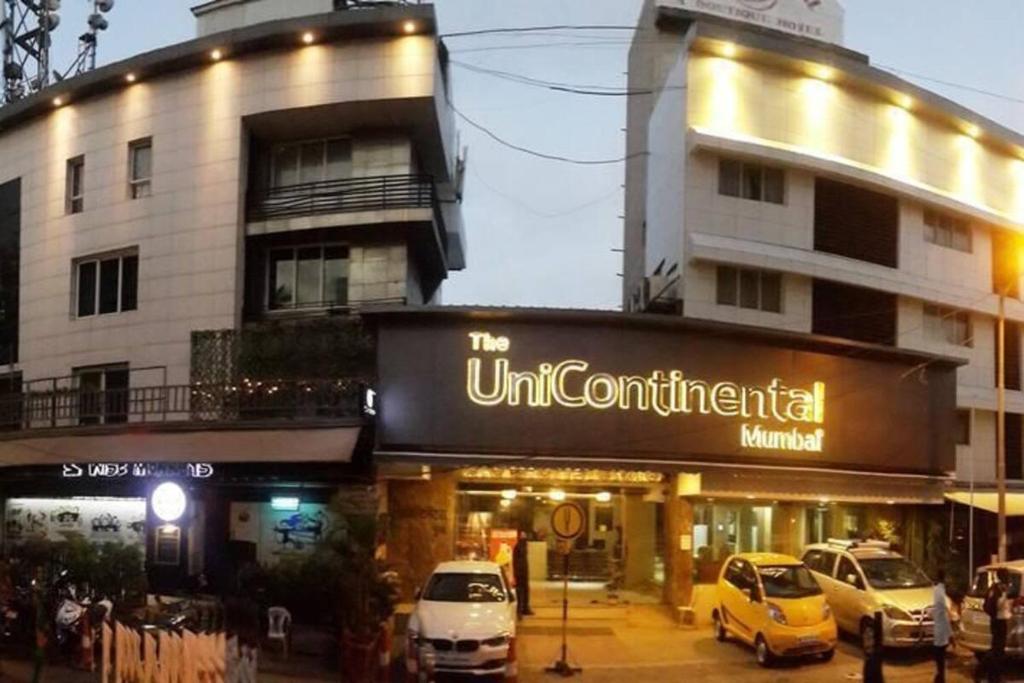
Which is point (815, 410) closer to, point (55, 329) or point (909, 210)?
point (909, 210)

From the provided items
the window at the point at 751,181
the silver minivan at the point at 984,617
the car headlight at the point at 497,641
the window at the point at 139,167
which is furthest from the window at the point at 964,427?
the window at the point at 139,167

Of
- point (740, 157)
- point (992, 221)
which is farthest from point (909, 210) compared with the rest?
point (740, 157)

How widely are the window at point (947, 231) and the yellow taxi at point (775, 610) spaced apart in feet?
48.0

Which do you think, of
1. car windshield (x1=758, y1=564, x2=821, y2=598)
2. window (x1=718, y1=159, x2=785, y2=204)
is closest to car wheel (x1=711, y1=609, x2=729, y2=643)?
car windshield (x1=758, y1=564, x2=821, y2=598)

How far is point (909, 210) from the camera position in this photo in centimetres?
3067

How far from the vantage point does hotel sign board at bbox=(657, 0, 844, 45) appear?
31.5 metres

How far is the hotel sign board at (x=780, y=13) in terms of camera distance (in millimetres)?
31500

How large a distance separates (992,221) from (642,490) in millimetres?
15194

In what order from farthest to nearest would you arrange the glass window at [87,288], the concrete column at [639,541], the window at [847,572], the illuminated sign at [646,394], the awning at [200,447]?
the glass window at [87,288]
the concrete column at [639,541]
the illuminated sign at [646,394]
the awning at [200,447]
the window at [847,572]

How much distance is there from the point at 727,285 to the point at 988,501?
945 centimetres

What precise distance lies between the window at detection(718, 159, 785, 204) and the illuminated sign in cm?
616

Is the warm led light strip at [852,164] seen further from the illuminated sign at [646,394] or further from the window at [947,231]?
the illuminated sign at [646,394]

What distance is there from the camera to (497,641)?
56.0 ft

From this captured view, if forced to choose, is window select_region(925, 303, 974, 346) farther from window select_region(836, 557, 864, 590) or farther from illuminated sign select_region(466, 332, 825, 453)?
window select_region(836, 557, 864, 590)
